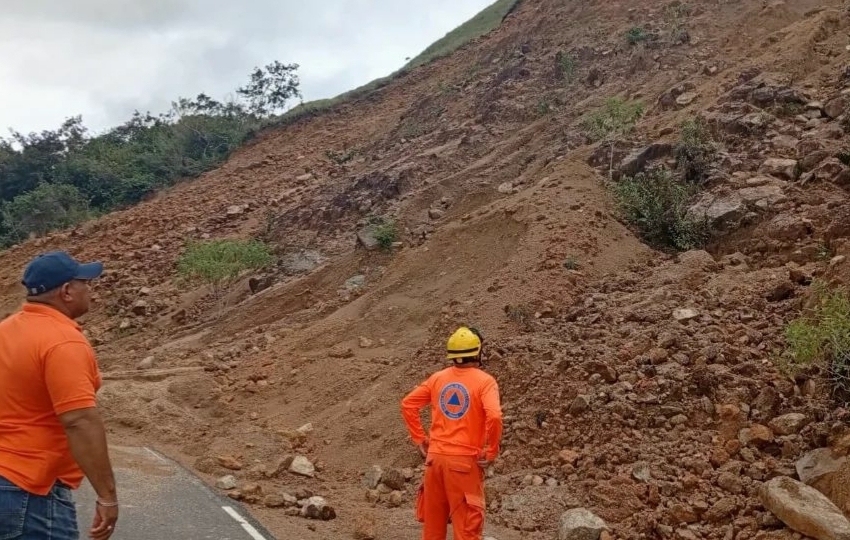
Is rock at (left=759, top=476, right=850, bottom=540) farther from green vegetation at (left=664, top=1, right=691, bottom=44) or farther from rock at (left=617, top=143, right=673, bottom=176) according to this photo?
green vegetation at (left=664, top=1, right=691, bottom=44)

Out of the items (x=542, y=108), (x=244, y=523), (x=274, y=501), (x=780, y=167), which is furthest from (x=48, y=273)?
(x=542, y=108)

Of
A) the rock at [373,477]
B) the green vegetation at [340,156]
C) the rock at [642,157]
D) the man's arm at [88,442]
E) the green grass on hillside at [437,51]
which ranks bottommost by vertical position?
the rock at [373,477]

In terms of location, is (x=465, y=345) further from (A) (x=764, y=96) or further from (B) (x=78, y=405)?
(A) (x=764, y=96)

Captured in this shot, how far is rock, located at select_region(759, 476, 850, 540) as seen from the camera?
4.08 metres

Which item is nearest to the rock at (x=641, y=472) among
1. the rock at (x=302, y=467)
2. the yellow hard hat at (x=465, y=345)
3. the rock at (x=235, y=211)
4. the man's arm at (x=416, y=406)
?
the man's arm at (x=416, y=406)

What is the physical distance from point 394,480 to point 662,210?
557 cm

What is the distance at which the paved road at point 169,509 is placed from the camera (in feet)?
17.1

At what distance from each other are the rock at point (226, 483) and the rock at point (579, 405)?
3075 mm

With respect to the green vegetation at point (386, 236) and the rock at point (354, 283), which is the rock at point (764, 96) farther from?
the rock at point (354, 283)

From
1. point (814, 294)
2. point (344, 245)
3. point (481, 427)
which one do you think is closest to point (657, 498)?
point (481, 427)

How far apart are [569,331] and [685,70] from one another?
8661 millimetres

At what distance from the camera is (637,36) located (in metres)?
16.8

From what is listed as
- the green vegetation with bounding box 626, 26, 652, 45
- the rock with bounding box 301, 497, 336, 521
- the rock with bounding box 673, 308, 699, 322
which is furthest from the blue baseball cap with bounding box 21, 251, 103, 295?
the green vegetation with bounding box 626, 26, 652, 45

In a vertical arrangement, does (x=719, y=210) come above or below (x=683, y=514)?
above
